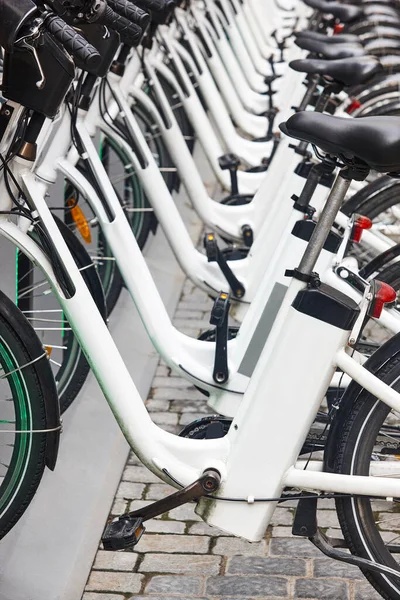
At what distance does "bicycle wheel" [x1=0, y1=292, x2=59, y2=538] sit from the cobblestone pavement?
47cm

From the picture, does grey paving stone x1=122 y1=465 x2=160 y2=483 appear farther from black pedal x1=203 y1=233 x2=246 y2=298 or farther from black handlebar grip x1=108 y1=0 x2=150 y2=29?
black handlebar grip x1=108 y1=0 x2=150 y2=29

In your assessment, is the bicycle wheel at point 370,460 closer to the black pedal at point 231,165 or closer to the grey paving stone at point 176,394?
the grey paving stone at point 176,394

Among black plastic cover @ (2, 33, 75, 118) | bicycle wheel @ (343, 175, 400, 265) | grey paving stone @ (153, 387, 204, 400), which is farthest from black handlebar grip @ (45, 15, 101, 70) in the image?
grey paving stone @ (153, 387, 204, 400)

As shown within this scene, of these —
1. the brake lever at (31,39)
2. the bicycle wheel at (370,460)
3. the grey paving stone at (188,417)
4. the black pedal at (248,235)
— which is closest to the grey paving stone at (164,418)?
the grey paving stone at (188,417)

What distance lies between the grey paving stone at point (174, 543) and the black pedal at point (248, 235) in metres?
1.94

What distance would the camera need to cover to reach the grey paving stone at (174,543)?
3.81 meters

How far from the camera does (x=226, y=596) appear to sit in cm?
351

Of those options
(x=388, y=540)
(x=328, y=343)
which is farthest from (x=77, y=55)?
(x=388, y=540)

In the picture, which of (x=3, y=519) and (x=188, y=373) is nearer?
(x=3, y=519)

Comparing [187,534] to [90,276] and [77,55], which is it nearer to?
[90,276]

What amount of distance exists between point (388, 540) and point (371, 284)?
83 centimetres

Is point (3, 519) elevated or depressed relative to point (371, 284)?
depressed

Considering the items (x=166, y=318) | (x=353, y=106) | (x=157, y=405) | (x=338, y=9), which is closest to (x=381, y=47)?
(x=338, y=9)

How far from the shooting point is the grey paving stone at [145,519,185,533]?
13.0 ft
